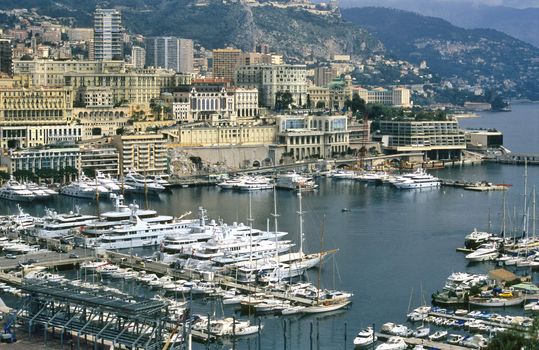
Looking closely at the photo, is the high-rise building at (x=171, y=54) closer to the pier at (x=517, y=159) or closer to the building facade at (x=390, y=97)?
the building facade at (x=390, y=97)

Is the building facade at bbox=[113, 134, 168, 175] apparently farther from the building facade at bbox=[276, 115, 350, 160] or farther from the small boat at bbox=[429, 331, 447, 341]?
the small boat at bbox=[429, 331, 447, 341]

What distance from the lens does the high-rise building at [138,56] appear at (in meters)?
76.6

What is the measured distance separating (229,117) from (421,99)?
53.0 m

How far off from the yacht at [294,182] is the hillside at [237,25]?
2025 inches

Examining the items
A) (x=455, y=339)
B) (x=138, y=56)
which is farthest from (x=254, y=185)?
(x=138, y=56)

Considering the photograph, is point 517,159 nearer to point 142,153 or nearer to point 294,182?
point 294,182

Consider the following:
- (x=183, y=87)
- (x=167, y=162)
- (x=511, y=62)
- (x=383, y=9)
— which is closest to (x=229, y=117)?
(x=183, y=87)

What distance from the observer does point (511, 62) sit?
156 metres

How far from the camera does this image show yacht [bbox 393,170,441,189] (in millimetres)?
42938

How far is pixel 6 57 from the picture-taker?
56.7 metres

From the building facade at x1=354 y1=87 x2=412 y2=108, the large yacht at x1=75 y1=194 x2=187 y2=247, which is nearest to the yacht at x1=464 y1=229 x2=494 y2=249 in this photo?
the large yacht at x1=75 y1=194 x2=187 y2=247

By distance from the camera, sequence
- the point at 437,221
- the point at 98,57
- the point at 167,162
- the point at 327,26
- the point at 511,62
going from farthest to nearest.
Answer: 1. the point at 511,62
2. the point at 327,26
3. the point at 98,57
4. the point at 167,162
5. the point at 437,221

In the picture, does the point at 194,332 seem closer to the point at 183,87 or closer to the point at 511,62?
the point at 183,87

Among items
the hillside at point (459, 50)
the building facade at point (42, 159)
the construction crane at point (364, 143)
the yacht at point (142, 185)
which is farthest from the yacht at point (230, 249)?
the hillside at point (459, 50)
